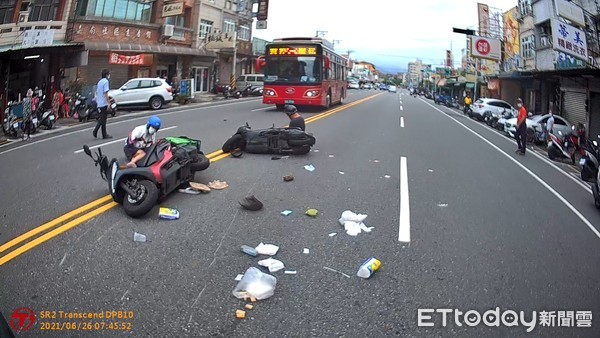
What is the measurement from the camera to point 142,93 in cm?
2272

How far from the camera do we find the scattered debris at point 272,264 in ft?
14.6

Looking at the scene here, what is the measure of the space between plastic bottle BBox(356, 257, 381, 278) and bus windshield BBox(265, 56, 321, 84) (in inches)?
649

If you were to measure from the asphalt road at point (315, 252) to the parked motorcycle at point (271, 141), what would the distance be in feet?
2.22

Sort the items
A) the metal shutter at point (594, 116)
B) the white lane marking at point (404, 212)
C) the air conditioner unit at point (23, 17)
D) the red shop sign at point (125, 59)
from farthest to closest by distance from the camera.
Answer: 1. the red shop sign at point (125, 59)
2. the air conditioner unit at point (23, 17)
3. the metal shutter at point (594, 116)
4. the white lane marking at point (404, 212)

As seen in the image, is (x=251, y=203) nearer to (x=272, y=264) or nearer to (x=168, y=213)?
(x=168, y=213)

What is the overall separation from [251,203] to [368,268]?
2.31 meters

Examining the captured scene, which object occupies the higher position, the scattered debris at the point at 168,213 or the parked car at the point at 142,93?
the scattered debris at the point at 168,213

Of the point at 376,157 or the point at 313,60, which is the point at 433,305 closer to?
the point at 376,157

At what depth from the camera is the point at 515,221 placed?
6.45 meters

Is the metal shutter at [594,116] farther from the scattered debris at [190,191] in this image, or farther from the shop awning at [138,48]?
the shop awning at [138,48]

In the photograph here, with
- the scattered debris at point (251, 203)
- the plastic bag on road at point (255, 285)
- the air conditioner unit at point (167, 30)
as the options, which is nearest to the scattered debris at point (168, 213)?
the scattered debris at point (251, 203)

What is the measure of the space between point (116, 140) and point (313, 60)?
10.5 m

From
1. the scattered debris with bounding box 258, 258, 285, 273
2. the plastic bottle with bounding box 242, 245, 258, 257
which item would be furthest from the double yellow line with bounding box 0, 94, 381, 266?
the scattered debris with bounding box 258, 258, 285, 273

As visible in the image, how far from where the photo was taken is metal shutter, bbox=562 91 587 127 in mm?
21984
